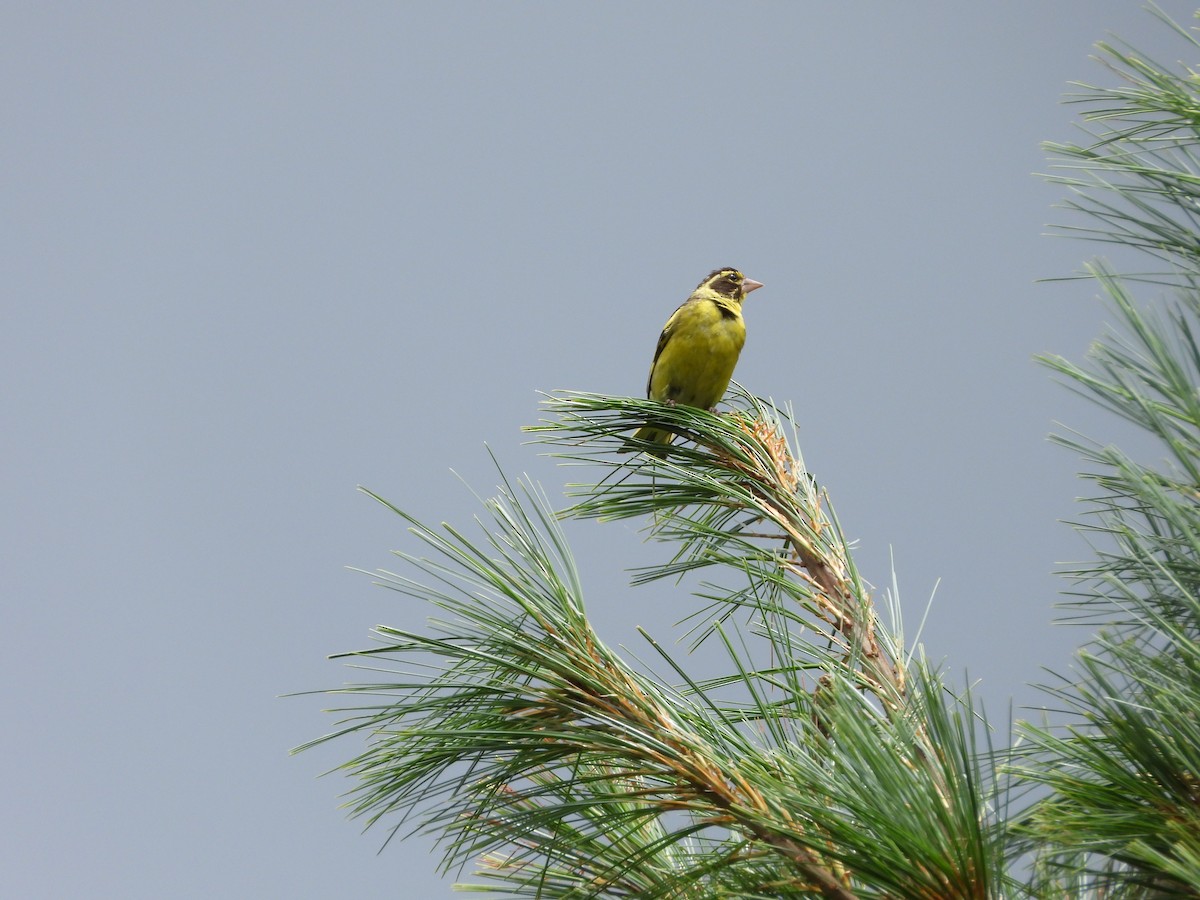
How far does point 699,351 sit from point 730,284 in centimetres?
77

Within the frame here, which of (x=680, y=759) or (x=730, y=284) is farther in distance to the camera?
(x=730, y=284)

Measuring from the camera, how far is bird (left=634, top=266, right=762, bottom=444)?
14.2ft

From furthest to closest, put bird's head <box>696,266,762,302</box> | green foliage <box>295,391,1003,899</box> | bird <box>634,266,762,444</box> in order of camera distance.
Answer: bird's head <box>696,266,762,302</box>, bird <box>634,266,762,444</box>, green foliage <box>295,391,1003,899</box>

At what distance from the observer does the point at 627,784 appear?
1.86m

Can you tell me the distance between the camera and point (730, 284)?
4.99 metres

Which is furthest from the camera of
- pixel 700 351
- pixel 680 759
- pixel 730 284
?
pixel 730 284

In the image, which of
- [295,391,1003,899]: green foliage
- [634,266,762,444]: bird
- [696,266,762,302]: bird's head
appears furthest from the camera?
[696,266,762,302]: bird's head

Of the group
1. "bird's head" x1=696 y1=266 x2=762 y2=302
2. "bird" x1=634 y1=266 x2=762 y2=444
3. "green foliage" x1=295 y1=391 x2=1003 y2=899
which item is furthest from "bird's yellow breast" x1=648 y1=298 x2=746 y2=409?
"green foliage" x1=295 y1=391 x2=1003 y2=899

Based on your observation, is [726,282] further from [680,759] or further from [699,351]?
[680,759]

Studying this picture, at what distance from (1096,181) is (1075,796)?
2.27 ft

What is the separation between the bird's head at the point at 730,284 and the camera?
16.2 ft

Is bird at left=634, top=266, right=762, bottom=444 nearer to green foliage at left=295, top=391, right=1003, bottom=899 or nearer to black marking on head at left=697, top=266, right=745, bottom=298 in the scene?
black marking on head at left=697, top=266, right=745, bottom=298

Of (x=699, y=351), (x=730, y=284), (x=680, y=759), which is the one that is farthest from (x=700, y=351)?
(x=680, y=759)

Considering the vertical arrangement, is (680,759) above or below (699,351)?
below
